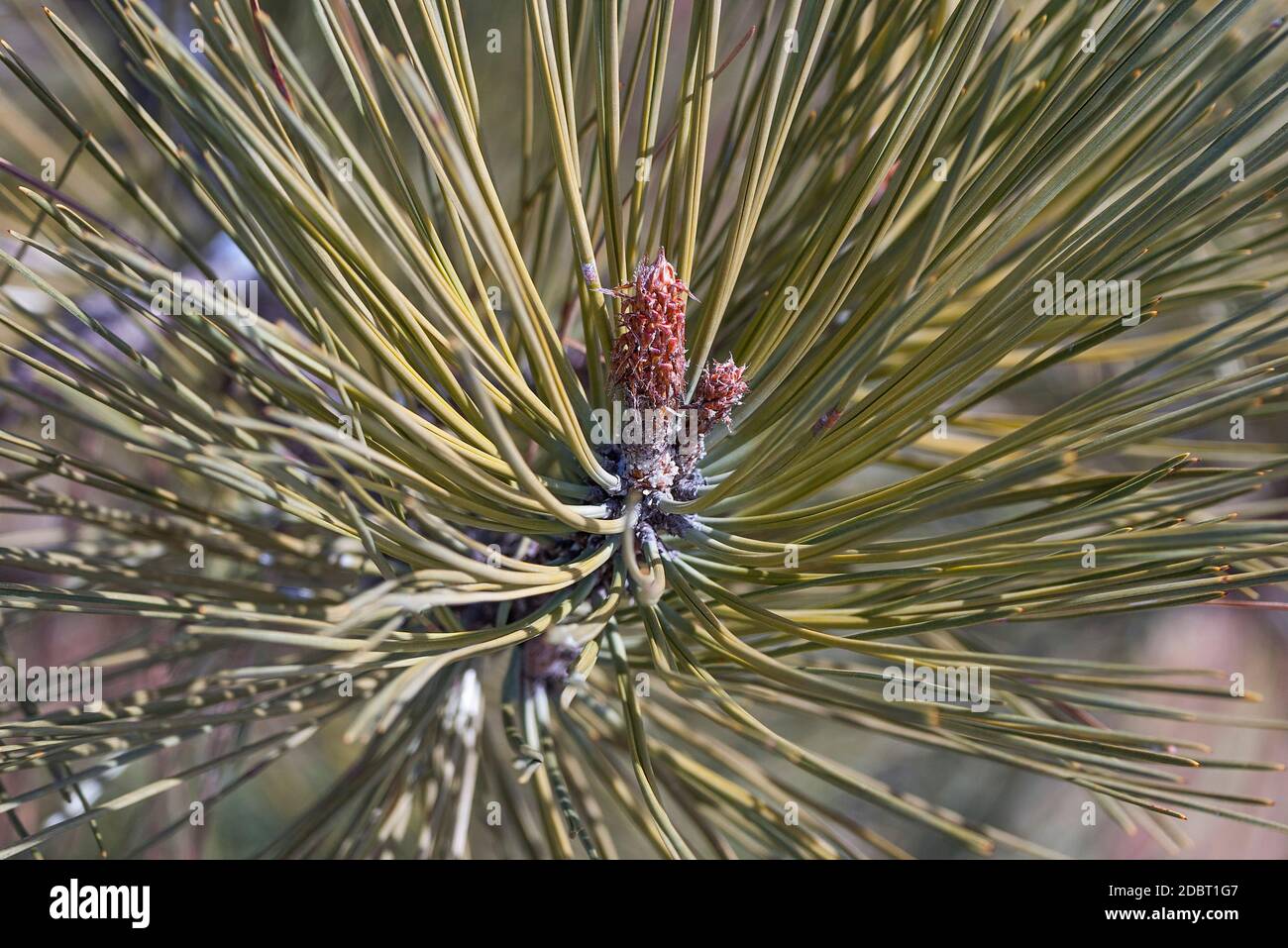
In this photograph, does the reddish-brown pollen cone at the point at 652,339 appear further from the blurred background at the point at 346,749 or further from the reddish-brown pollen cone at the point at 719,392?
the blurred background at the point at 346,749

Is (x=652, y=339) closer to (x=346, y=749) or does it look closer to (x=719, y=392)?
(x=719, y=392)

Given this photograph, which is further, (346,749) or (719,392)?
(346,749)

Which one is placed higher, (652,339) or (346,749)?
(652,339)

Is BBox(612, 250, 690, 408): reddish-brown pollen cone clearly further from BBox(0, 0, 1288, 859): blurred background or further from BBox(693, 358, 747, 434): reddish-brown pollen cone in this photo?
BBox(0, 0, 1288, 859): blurred background

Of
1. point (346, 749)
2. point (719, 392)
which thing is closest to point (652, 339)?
point (719, 392)

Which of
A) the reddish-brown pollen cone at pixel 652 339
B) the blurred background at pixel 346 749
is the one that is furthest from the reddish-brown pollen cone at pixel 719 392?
the blurred background at pixel 346 749
